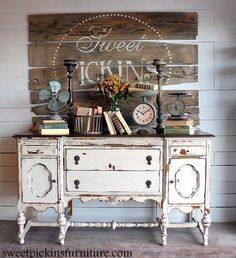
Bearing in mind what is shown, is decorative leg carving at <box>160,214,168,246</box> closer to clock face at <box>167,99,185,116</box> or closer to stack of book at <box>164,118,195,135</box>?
stack of book at <box>164,118,195,135</box>

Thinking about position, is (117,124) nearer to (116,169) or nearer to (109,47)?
(116,169)

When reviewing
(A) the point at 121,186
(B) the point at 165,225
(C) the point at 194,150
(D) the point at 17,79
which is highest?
(D) the point at 17,79

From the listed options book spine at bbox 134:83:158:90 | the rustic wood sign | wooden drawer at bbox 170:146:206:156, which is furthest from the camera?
the rustic wood sign

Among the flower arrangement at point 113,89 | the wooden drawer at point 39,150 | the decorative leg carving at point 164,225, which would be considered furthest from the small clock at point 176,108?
the wooden drawer at point 39,150

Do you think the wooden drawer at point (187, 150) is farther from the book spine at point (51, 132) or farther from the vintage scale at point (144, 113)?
the book spine at point (51, 132)

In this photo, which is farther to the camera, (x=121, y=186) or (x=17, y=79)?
(x=17, y=79)

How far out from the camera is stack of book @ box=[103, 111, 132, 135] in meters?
2.59

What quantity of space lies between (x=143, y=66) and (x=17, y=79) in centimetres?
116

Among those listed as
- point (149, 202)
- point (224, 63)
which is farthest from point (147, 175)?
point (224, 63)

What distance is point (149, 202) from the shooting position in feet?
9.98

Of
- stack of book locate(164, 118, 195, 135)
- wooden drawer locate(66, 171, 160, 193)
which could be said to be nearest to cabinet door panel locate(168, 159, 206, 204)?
wooden drawer locate(66, 171, 160, 193)

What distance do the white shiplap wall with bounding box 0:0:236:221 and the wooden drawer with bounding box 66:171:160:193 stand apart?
1.83 feet

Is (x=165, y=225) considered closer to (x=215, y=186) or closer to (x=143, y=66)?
(x=215, y=186)

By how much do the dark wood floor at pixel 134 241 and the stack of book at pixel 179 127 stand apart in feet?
3.00
